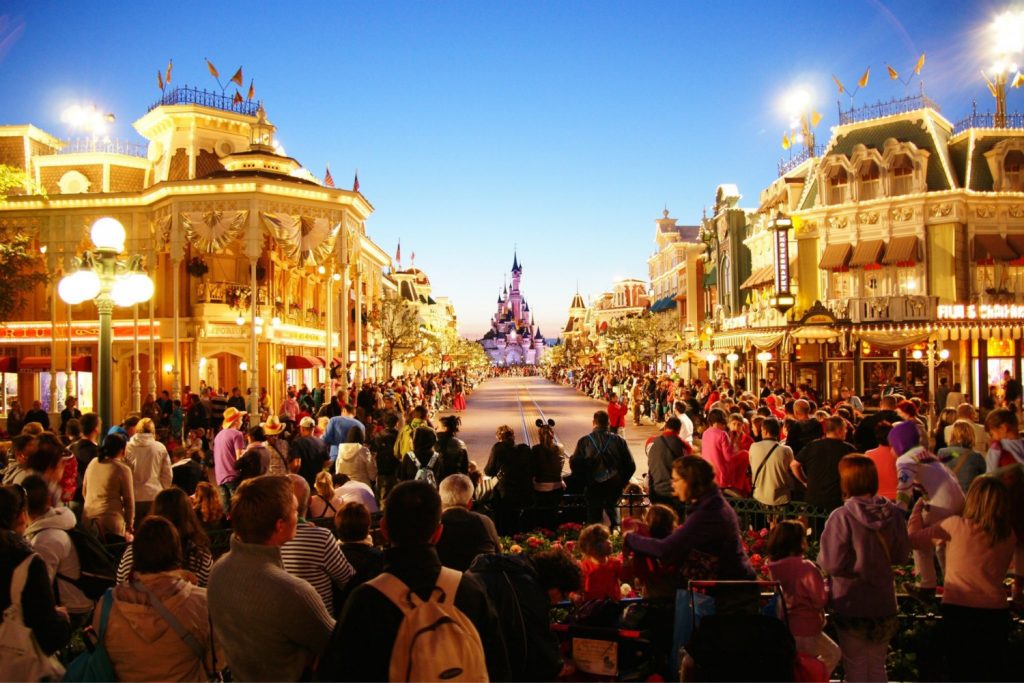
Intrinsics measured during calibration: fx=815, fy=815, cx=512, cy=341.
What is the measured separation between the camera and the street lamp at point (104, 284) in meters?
10.0

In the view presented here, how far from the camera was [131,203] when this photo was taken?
25.5 m

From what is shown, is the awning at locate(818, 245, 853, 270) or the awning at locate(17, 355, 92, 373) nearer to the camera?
the awning at locate(17, 355, 92, 373)

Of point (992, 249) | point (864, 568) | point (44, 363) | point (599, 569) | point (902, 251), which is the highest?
point (902, 251)

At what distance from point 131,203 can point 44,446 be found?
21648 millimetres

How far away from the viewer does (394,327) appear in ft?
146

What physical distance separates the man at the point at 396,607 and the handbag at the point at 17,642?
2051 millimetres

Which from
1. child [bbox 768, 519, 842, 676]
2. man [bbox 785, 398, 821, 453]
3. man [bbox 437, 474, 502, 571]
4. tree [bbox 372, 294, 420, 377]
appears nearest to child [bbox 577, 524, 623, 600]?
man [bbox 437, 474, 502, 571]

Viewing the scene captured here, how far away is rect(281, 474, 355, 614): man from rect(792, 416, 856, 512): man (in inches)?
217

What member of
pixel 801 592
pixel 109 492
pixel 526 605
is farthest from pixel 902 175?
pixel 526 605

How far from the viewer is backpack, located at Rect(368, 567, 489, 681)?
289 cm

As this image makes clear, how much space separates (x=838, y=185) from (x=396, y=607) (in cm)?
3279

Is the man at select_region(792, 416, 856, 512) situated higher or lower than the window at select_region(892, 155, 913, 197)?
lower

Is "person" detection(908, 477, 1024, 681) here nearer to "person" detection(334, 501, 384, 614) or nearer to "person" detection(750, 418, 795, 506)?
"person" detection(334, 501, 384, 614)

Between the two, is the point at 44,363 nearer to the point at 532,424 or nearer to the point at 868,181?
the point at 532,424
